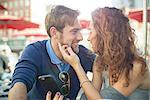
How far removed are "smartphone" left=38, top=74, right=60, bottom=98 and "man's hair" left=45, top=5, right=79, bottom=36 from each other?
0.74 feet

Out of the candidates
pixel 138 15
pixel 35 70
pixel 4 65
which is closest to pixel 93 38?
pixel 35 70

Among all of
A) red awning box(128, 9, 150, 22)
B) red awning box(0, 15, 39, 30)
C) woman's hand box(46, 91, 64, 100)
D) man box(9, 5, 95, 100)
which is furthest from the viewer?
red awning box(0, 15, 39, 30)

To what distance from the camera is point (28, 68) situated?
53.3 inches

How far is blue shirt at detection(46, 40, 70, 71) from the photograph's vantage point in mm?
1441

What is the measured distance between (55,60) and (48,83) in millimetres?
147

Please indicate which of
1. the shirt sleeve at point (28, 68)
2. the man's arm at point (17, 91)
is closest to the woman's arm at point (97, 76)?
the shirt sleeve at point (28, 68)

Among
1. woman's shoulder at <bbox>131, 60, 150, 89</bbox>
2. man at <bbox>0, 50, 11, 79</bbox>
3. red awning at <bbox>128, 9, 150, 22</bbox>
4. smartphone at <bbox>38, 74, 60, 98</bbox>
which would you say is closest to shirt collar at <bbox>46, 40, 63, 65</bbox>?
smartphone at <bbox>38, 74, 60, 98</bbox>

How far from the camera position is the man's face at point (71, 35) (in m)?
1.44

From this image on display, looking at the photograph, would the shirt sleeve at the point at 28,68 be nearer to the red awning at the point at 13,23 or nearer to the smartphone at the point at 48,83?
the smartphone at the point at 48,83

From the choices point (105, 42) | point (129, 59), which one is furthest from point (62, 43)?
point (129, 59)

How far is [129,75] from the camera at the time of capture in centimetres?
148

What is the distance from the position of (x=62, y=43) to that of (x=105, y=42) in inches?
7.4

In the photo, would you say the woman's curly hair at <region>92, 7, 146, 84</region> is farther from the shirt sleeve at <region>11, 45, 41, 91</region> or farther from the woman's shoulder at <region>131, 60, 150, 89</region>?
the shirt sleeve at <region>11, 45, 41, 91</region>

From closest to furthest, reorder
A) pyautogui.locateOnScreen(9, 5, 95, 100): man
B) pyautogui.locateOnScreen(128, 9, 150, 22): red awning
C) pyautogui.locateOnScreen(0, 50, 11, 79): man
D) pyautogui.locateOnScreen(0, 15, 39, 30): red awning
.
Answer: pyautogui.locateOnScreen(9, 5, 95, 100): man → pyautogui.locateOnScreen(128, 9, 150, 22): red awning → pyautogui.locateOnScreen(0, 50, 11, 79): man → pyautogui.locateOnScreen(0, 15, 39, 30): red awning
